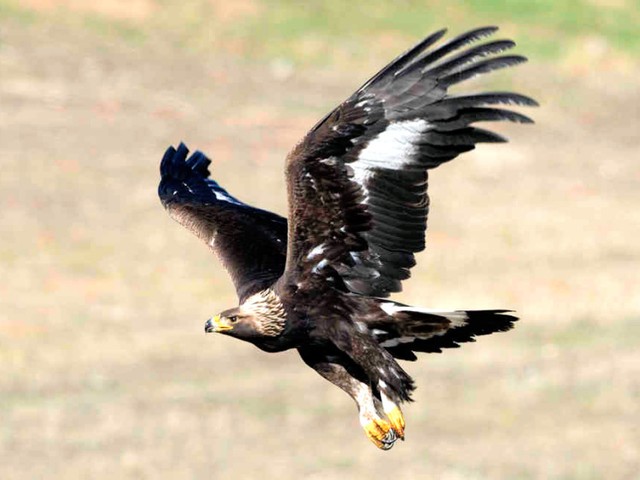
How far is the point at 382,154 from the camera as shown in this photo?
1066 cm

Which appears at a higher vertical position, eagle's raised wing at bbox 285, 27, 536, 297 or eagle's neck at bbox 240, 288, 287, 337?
eagle's raised wing at bbox 285, 27, 536, 297

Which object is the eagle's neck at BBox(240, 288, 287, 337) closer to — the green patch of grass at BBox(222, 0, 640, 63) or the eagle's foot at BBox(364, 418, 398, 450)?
the eagle's foot at BBox(364, 418, 398, 450)

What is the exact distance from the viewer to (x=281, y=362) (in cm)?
2597

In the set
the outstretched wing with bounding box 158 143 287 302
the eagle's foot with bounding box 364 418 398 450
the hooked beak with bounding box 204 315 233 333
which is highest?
the outstretched wing with bounding box 158 143 287 302

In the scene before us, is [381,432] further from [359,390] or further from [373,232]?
[373,232]

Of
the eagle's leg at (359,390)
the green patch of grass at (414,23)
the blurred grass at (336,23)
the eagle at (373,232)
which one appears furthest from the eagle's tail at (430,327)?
the green patch of grass at (414,23)

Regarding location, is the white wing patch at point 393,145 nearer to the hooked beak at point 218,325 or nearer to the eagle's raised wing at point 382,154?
the eagle's raised wing at point 382,154

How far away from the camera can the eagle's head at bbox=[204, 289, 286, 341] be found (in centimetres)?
1084

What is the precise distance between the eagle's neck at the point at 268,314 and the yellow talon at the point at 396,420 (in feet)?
3.13

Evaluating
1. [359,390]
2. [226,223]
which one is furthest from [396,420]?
[226,223]

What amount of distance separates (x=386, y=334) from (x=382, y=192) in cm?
101

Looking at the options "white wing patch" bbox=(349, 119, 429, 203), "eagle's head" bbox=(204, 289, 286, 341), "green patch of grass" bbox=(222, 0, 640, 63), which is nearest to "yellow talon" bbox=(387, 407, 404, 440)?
"eagle's head" bbox=(204, 289, 286, 341)

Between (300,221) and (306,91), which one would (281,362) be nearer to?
(300,221)

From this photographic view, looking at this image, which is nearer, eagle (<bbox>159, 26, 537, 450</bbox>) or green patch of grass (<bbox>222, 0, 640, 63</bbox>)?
eagle (<bbox>159, 26, 537, 450</bbox>)
